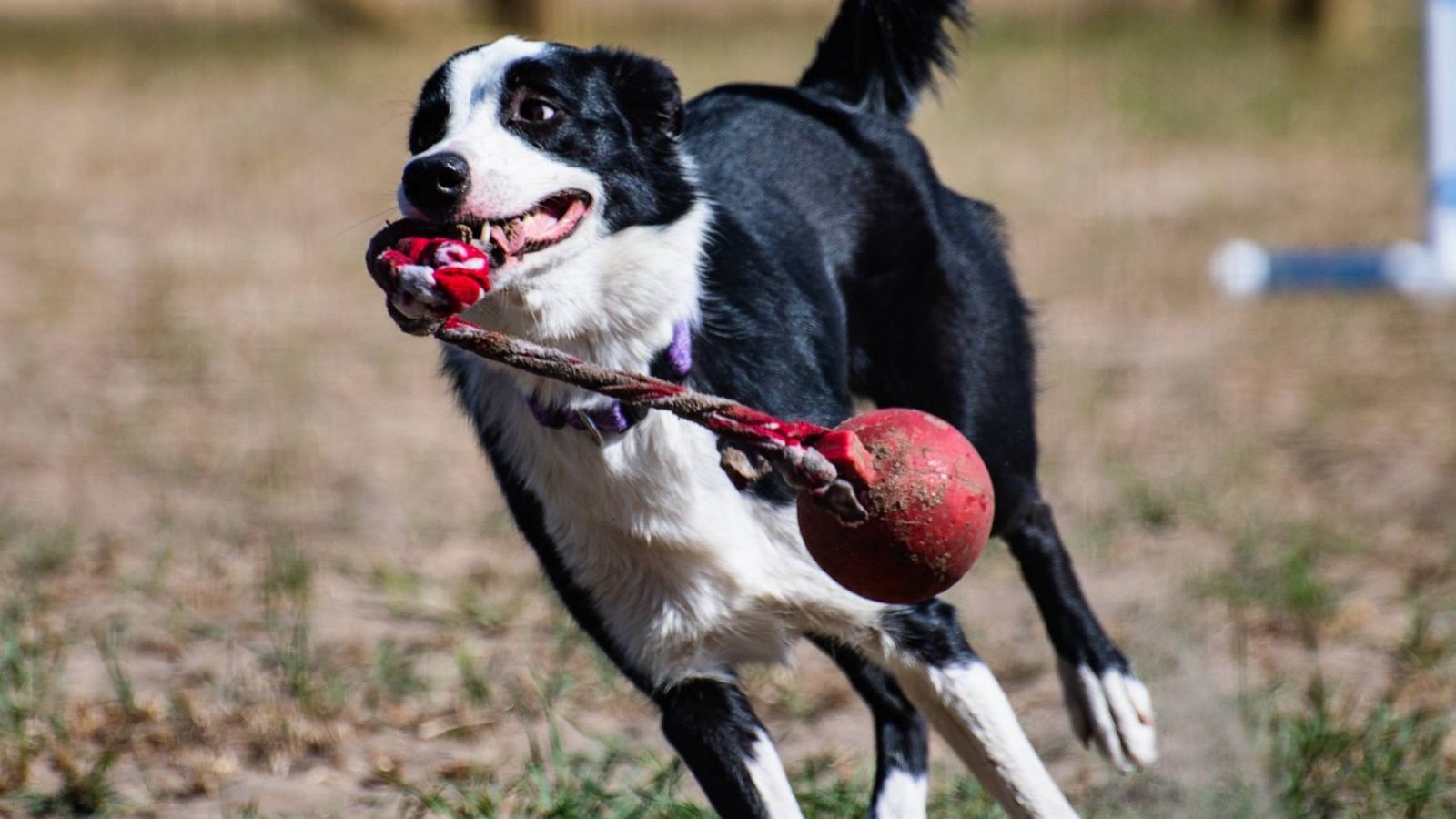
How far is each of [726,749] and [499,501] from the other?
2982 millimetres

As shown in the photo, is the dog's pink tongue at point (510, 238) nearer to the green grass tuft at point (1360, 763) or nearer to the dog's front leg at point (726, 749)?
the dog's front leg at point (726, 749)

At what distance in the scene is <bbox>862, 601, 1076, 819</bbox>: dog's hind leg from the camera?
273 cm

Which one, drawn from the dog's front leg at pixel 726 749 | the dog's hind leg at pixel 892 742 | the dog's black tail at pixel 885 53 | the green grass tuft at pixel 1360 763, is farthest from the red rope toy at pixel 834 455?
the dog's black tail at pixel 885 53

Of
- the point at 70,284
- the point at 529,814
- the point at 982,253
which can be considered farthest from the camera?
the point at 70,284

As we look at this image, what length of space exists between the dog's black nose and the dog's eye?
0.21 metres

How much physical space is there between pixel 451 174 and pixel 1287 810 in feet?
6.12

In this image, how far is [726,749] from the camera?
8.70 feet

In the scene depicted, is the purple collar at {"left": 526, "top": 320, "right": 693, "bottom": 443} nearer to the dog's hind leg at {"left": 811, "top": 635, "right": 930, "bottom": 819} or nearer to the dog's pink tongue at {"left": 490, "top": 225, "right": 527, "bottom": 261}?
the dog's pink tongue at {"left": 490, "top": 225, "right": 527, "bottom": 261}

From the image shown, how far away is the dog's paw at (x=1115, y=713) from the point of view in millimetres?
3340

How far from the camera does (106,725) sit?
11.6 ft

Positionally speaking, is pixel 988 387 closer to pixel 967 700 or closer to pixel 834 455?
pixel 967 700

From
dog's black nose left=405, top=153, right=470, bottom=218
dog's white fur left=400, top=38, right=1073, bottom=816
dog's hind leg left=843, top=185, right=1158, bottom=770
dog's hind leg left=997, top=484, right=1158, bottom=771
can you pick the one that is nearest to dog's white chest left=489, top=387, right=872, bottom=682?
dog's white fur left=400, top=38, right=1073, bottom=816

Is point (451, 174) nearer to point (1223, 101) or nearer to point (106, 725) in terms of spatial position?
point (106, 725)

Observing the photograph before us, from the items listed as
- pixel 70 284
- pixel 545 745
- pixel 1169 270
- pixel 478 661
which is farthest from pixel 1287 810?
pixel 70 284
